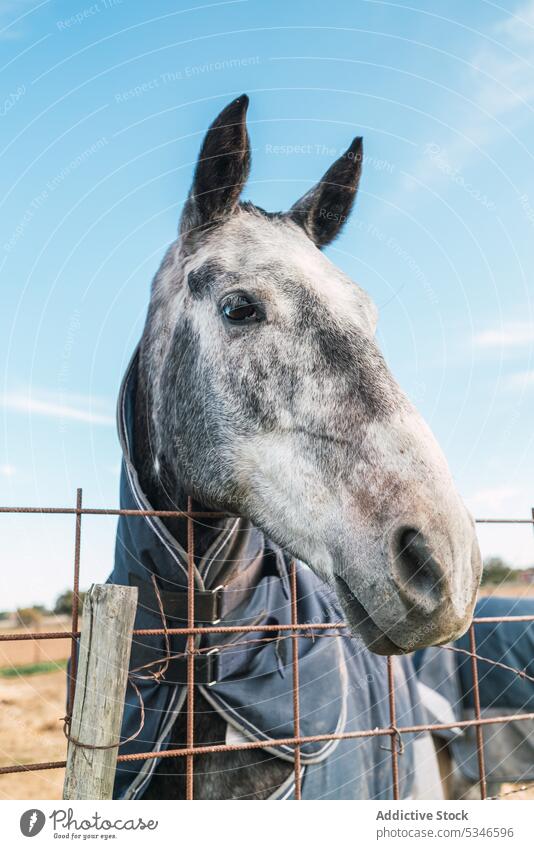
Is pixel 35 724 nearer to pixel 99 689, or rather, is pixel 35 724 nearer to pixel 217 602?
pixel 217 602

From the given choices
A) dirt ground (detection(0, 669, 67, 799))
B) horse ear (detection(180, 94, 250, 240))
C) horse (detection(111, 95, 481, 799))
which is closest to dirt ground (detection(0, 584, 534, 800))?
dirt ground (detection(0, 669, 67, 799))

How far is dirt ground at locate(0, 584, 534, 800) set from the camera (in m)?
5.94

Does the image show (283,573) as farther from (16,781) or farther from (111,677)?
(16,781)

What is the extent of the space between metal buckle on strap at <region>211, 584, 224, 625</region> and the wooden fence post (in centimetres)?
56

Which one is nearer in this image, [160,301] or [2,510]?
[2,510]

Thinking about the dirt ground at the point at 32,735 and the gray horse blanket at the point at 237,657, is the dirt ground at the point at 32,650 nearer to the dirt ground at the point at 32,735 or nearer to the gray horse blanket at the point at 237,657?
the dirt ground at the point at 32,735

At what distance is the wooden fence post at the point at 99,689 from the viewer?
1.70 m

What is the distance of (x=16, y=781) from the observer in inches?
282

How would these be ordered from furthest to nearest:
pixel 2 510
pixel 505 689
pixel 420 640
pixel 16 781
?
pixel 16 781 < pixel 505 689 < pixel 2 510 < pixel 420 640

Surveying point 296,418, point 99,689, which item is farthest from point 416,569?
point 99,689

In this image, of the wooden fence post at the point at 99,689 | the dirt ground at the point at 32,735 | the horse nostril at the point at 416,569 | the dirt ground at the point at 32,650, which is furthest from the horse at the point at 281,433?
the dirt ground at the point at 32,650
